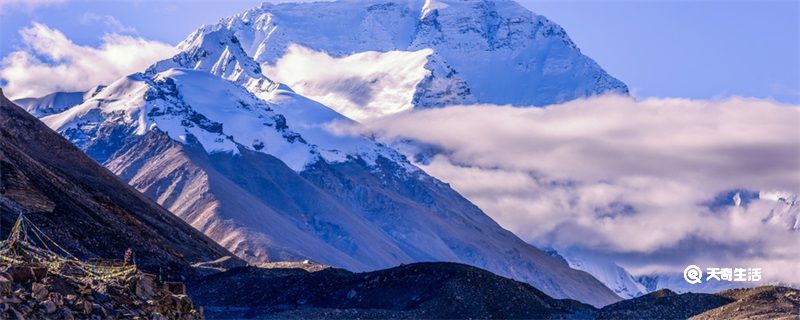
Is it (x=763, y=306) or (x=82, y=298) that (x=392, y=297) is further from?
(x=82, y=298)

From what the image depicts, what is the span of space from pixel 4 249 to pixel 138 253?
9076 centimetres

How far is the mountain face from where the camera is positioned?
112 metres

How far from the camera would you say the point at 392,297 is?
92438mm

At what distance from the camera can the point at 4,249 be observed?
3391 cm

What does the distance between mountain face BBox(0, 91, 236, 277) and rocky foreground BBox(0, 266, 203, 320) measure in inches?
2397

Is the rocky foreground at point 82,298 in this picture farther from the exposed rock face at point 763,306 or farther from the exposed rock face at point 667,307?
the exposed rock face at point 667,307

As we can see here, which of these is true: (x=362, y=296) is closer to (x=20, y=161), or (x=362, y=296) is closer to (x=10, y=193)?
(x=10, y=193)

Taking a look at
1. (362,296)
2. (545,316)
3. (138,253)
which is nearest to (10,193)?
(138,253)

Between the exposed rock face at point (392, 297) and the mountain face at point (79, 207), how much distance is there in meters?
13.3

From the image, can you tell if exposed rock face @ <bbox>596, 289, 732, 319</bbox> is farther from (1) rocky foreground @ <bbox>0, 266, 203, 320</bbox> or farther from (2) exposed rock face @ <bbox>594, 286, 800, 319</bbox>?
(1) rocky foreground @ <bbox>0, 266, 203, 320</bbox>

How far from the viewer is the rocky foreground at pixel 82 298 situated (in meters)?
31.4

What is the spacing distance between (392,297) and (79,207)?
41018mm

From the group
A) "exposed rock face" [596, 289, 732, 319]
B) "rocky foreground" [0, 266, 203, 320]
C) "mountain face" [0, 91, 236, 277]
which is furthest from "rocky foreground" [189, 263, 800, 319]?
"rocky foreground" [0, 266, 203, 320]

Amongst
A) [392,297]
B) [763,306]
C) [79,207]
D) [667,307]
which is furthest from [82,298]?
[79,207]
